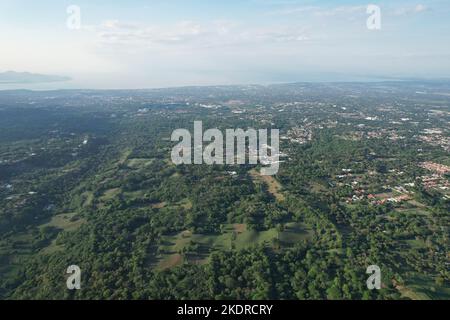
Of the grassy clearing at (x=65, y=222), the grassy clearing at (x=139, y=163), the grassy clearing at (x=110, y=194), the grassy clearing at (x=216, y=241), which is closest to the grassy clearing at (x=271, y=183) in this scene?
the grassy clearing at (x=216, y=241)

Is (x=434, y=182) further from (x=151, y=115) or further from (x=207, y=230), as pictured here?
(x=151, y=115)

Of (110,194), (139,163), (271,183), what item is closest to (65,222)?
(110,194)

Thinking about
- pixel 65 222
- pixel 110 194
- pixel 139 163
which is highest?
pixel 139 163

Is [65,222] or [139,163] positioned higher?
[139,163]

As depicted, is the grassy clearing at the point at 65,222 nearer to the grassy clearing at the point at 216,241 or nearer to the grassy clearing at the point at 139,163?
the grassy clearing at the point at 216,241

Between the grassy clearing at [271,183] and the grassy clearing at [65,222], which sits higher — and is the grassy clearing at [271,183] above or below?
above

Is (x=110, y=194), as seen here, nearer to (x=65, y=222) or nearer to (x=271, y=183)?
(x=65, y=222)

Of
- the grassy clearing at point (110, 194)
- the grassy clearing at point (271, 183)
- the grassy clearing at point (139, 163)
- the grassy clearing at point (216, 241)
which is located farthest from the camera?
the grassy clearing at point (139, 163)

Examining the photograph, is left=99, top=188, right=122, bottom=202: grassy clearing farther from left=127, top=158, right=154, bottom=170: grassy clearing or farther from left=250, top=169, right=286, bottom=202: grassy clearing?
left=250, top=169, right=286, bottom=202: grassy clearing

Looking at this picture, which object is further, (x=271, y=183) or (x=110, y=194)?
(x=271, y=183)

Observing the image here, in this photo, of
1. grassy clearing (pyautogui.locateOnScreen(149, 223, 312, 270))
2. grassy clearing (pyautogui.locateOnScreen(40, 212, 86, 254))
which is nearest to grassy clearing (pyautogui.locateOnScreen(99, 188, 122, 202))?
grassy clearing (pyautogui.locateOnScreen(40, 212, 86, 254))

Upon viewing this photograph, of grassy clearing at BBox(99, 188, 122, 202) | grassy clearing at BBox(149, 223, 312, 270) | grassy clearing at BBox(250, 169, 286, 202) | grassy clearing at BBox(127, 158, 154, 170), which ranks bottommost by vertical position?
grassy clearing at BBox(149, 223, 312, 270)
